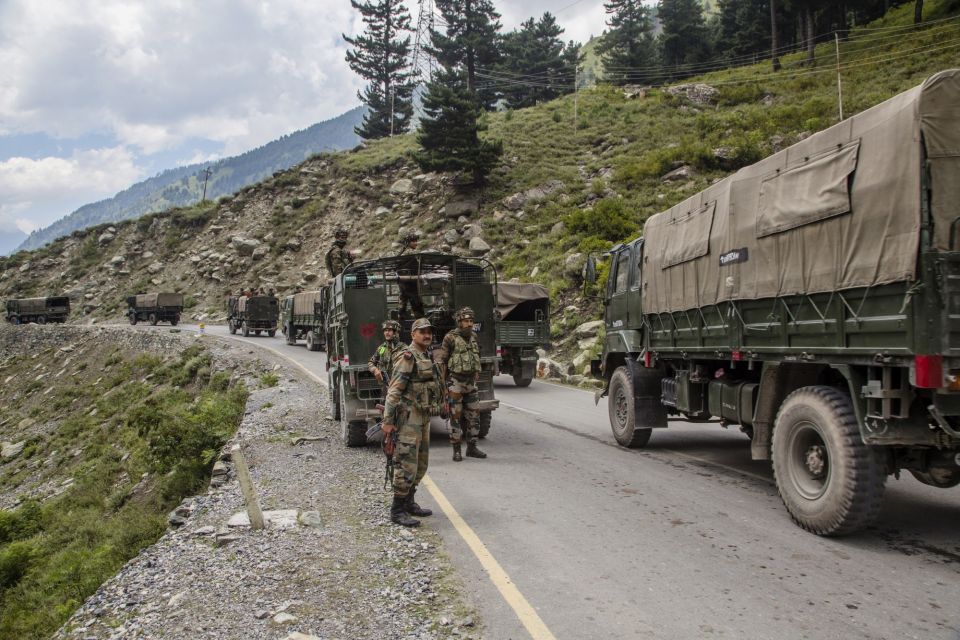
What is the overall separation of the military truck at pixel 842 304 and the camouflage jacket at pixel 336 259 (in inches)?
313

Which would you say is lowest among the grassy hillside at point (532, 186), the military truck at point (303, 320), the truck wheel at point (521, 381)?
the truck wheel at point (521, 381)

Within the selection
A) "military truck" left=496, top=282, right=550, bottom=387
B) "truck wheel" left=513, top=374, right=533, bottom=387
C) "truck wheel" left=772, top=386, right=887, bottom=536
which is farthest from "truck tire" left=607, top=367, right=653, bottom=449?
"truck wheel" left=513, top=374, right=533, bottom=387

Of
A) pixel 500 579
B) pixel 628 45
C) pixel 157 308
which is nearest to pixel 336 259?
pixel 500 579

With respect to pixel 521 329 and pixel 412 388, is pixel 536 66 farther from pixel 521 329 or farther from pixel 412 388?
pixel 412 388

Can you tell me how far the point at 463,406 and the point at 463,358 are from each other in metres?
0.70

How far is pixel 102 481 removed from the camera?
15.6 meters

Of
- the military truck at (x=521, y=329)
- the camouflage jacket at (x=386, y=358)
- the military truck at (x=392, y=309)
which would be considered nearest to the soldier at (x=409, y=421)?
the camouflage jacket at (x=386, y=358)

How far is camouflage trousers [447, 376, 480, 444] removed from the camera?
30.2ft

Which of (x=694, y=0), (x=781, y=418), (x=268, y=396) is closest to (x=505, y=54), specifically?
(x=694, y=0)

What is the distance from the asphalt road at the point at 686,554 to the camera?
403 cm

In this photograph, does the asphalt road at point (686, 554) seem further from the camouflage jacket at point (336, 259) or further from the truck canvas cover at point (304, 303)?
the truck canvas cover at point (304, 303)

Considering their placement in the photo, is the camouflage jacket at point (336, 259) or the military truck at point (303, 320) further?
the military truck at point (303, 320)

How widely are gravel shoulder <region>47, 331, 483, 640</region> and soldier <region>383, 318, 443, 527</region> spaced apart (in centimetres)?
29

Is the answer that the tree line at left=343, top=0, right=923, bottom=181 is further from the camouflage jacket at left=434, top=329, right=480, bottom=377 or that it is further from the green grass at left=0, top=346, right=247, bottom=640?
the camouflage jacket at left=434, top=329, right=480, bottom=377
